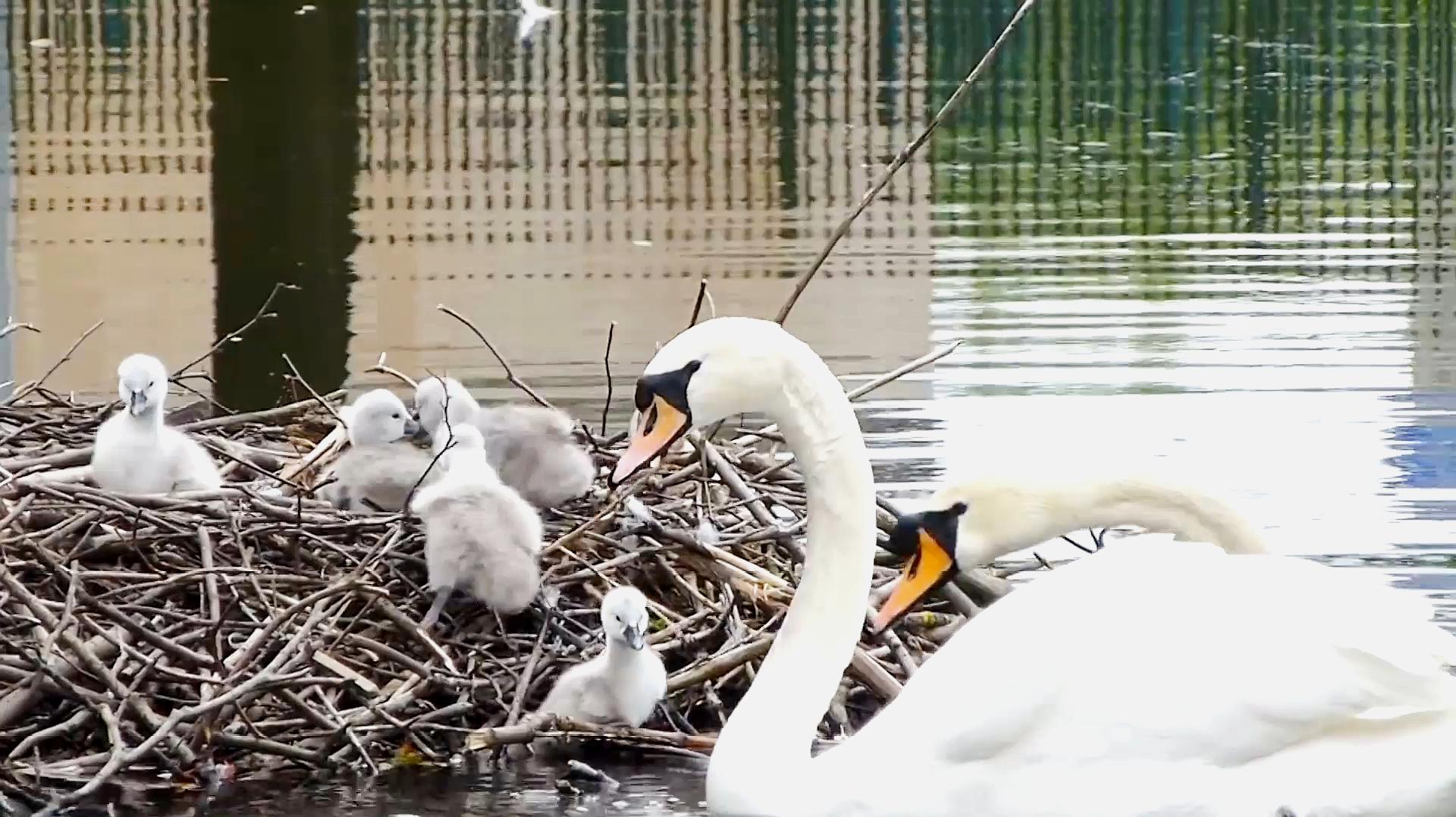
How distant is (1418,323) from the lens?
11.0 metres

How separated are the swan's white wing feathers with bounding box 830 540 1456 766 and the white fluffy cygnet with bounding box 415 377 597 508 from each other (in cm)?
196

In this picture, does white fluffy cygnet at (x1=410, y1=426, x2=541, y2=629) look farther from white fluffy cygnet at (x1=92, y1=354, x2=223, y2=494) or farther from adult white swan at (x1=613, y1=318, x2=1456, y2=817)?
adult white swan at (x1=613, y1=318, x2=1456, y2=817)

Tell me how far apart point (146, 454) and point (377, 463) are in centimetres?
53

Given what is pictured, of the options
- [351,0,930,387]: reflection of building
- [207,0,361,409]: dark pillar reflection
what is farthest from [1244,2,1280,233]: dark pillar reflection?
[207,0,361,409]: dark pillar reflection

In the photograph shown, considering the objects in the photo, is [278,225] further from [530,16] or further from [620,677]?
[530,16]

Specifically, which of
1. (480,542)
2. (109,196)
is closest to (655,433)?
(480,542)

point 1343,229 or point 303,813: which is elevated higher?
point 1343,229

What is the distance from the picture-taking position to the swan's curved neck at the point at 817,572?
475 centimetres

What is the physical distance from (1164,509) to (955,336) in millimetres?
5649

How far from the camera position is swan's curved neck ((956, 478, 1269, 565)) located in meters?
5.08

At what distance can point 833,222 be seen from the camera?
1463 centimetres

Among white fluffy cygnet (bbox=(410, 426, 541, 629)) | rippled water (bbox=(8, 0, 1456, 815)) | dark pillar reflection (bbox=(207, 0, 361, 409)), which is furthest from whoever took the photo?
dark pillar reflection (bbox=(207, 0, 361, 409))

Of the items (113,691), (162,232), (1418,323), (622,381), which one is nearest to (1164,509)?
(113,691)

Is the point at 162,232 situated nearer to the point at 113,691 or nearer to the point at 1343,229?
the point at 1343,229
